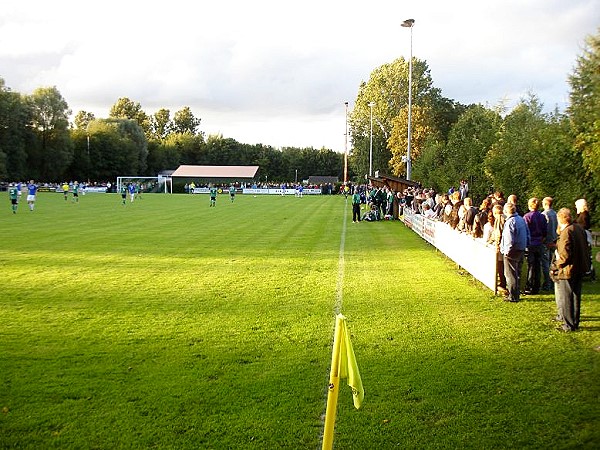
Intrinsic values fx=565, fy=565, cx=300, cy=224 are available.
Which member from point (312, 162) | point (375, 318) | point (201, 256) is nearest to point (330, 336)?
point (375, 318)

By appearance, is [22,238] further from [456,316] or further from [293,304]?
[456,316]

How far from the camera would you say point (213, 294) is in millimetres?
10742

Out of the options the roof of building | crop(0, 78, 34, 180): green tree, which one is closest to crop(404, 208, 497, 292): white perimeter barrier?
crop(0, 78, 34, 180): green tree

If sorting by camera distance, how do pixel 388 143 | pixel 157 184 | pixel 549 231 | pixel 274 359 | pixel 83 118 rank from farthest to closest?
pixel 83 118
pixel 157 184
pixel 388 143
pixel 549 231
pixel 274 359

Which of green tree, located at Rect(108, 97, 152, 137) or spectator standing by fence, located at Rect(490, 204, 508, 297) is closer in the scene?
spectator standing by fence, located at Rect(490, 204, 508, 297)

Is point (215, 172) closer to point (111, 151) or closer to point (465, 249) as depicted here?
point (111, 151)

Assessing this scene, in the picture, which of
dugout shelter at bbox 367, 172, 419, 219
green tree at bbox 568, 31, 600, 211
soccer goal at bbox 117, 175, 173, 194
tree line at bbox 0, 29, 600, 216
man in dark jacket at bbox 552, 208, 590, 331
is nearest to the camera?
man in dark jacket at bbox 552, 208, 590, 331

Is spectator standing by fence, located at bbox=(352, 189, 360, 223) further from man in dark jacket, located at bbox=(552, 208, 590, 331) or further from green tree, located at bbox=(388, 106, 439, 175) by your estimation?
green tree, located at bbox=(388, 106, 439, 175)

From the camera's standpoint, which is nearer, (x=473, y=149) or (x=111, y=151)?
(x=473, y=149)

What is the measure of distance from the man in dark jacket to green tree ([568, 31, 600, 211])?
2758 mm

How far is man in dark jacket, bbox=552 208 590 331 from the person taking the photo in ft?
27.2

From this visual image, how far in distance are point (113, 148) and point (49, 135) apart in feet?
42.3

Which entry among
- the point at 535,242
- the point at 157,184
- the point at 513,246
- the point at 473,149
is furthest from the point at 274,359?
the point at 157,184

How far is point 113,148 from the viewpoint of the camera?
4112 inches
